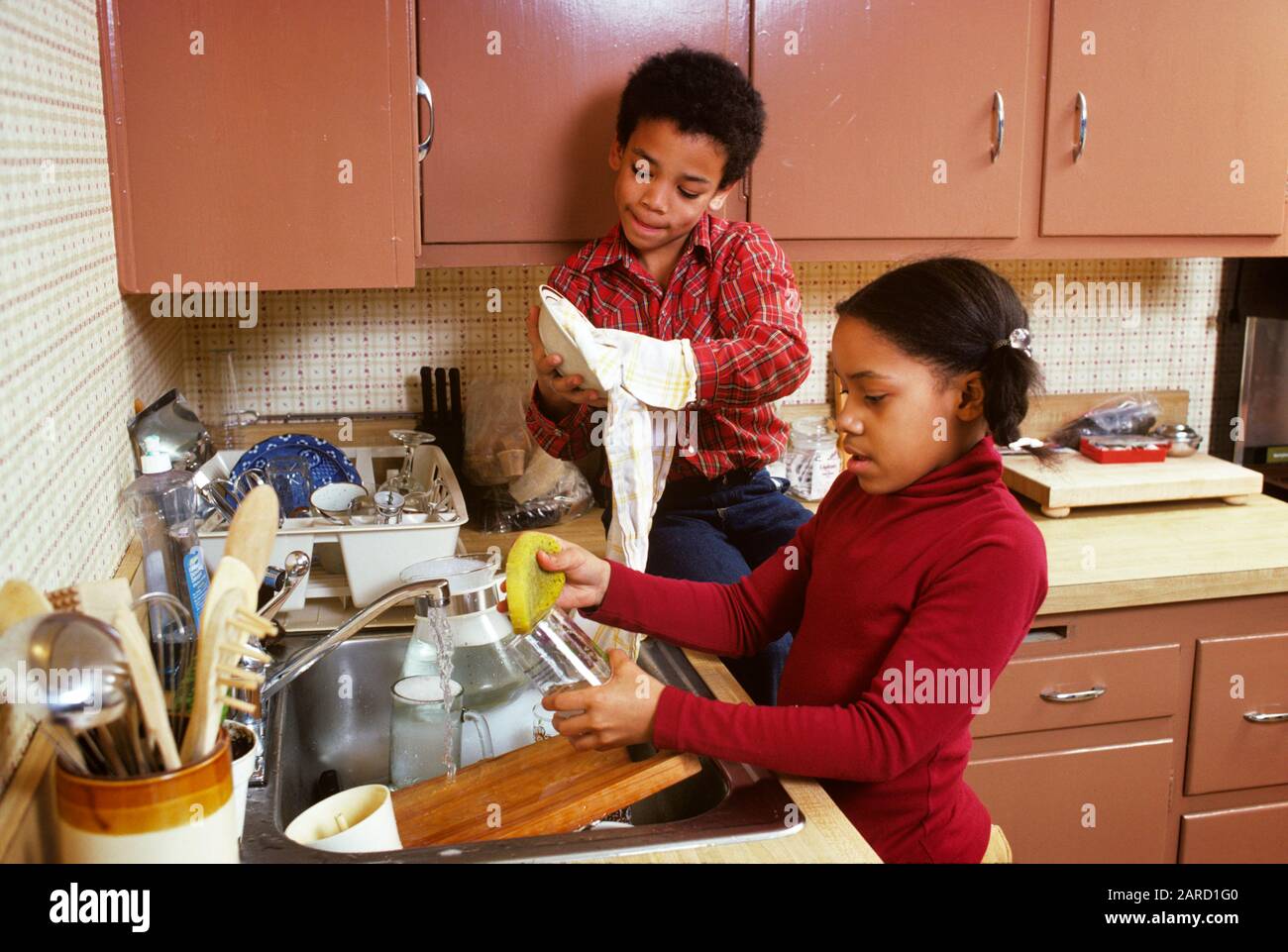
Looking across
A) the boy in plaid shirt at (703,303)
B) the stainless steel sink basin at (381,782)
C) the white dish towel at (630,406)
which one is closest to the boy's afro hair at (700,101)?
the boy in plaid shirt at (703,303)

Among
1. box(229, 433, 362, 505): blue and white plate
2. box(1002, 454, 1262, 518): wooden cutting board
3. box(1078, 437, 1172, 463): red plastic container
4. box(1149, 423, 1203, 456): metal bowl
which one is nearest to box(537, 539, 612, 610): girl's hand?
box(229, 433, 362, 505): blue and white plate

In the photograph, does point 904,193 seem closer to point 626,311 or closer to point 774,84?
point 774,84

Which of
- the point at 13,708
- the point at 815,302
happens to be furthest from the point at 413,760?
the point at 815,302

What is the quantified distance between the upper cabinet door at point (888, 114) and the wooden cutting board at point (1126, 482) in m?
0.49

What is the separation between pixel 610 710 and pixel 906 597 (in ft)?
0.99

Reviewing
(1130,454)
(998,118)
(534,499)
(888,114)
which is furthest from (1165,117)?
(534,499)

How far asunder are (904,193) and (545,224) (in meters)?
0.60

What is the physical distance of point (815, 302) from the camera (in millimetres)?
2365

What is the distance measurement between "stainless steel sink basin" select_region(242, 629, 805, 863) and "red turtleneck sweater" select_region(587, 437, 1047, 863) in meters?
0.06

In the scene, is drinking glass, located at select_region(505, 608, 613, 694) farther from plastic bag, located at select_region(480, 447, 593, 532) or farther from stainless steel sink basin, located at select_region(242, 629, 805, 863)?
plastic bag, located at select_region(480, 447, 593, 532)

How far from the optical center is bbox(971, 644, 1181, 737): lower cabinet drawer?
1.85 metres

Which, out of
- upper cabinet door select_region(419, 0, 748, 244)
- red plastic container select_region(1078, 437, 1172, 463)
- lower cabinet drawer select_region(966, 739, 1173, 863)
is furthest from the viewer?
red plastic container select_region(1078, 437, 1172, 463)

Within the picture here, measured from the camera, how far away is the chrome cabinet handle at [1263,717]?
1959 mm

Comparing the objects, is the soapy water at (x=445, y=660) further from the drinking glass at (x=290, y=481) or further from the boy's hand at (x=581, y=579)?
the drinking glass at (x=290, y=481)
